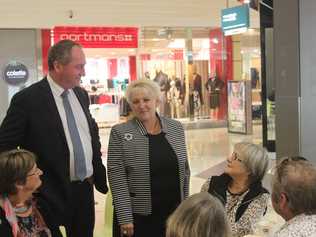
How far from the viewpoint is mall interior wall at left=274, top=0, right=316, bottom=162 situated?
14.8 ft

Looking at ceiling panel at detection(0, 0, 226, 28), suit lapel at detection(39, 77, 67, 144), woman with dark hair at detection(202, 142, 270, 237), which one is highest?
ceiling panel at detection(0, 0, 226, 28)

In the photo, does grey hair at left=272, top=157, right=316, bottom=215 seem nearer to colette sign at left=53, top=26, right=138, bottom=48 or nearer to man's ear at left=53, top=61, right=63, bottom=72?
man's ear at left=53, top=61, right=63, bottom=72

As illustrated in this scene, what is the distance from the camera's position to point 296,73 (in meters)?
4.52

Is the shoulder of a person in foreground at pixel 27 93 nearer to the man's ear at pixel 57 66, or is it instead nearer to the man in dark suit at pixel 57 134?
the man in dark suit at pixel 57 134

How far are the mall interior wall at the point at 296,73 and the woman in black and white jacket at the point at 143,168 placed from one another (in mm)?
1938

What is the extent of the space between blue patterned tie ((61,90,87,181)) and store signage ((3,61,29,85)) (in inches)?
480

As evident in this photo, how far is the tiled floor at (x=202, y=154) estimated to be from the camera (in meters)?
5.48

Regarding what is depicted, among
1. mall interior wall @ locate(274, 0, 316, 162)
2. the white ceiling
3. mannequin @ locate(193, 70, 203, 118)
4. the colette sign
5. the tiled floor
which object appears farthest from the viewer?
mannequin @ locate(193, 70, 203, 118)

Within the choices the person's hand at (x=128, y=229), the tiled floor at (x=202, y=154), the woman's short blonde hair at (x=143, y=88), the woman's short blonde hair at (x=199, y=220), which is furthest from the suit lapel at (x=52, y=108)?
the woman's short blonde hair at (x=199, y=220)

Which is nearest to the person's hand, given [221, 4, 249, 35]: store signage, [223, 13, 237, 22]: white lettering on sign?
[221, 4, 249, 35]: store signage

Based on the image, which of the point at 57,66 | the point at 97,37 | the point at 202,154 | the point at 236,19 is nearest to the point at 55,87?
the point at 57,66

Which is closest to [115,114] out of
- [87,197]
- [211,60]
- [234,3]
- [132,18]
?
[211,60]

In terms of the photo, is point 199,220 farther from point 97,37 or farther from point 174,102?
point 174,102

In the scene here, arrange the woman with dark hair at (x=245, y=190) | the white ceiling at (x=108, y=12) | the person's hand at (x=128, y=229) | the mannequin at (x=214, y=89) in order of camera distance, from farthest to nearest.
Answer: the mannequin at (x=214, y=89) < the white ceiling at (x=108, y=12) < the person's hand at (x=128, y=229) < the woman with dark hair at (x=245, y=190)
